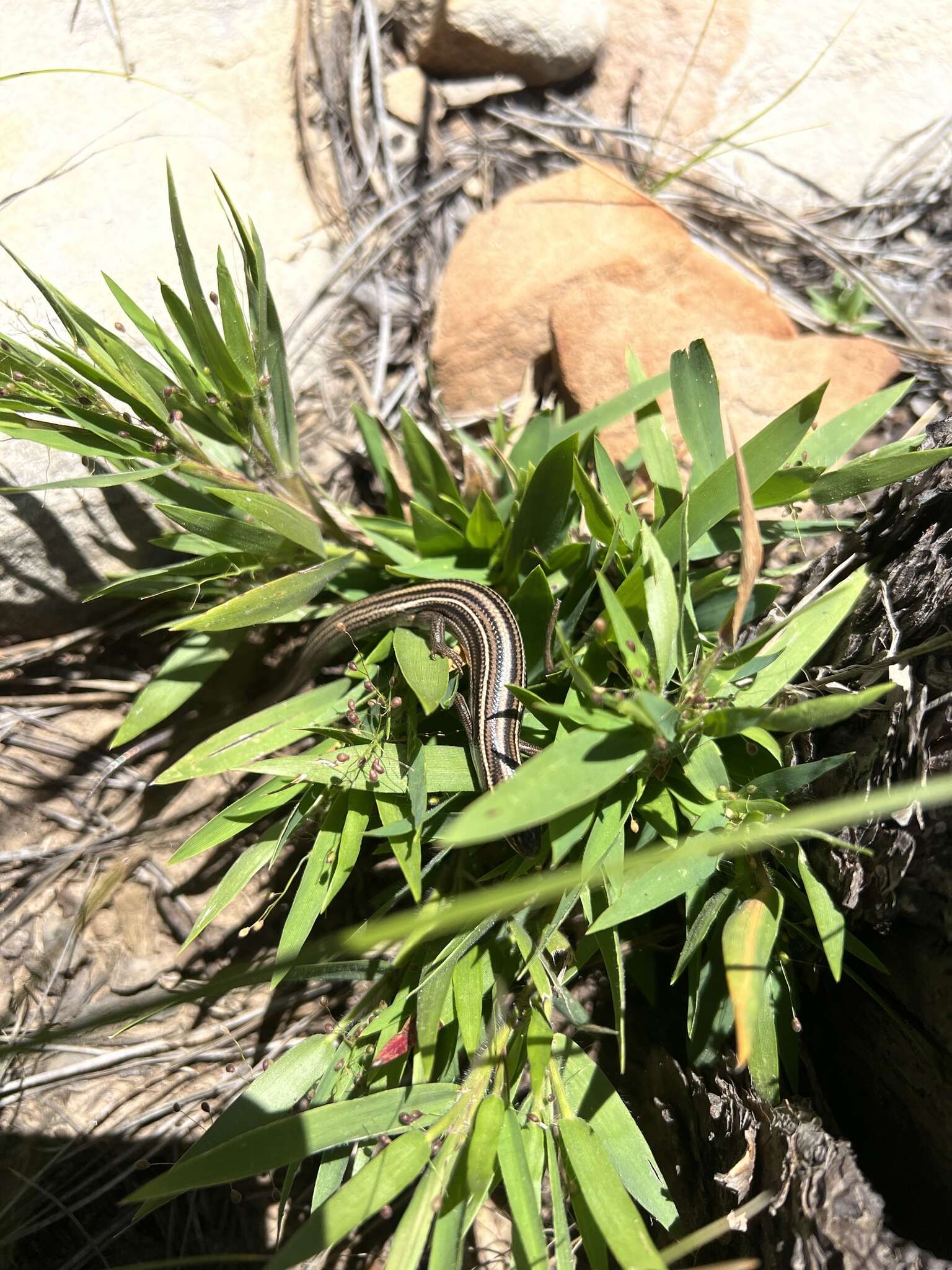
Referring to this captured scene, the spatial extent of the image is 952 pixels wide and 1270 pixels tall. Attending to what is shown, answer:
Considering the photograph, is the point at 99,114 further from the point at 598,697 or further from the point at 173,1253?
the point at 173,1253

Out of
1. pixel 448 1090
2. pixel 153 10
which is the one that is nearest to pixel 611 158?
pixel 153 10

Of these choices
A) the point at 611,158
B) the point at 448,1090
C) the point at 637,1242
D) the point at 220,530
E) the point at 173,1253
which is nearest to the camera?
the point at 637,1242

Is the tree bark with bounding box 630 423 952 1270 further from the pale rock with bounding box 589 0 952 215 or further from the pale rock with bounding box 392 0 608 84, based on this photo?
the pale rock with bounding box 392 0 608 84

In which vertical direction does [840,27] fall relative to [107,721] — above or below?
above

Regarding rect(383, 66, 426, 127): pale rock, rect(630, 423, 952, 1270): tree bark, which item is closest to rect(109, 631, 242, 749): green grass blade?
rect(630, 423, 952, 1270): tree bark

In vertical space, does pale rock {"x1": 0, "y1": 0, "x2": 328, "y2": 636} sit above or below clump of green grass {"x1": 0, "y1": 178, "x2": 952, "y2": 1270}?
above
